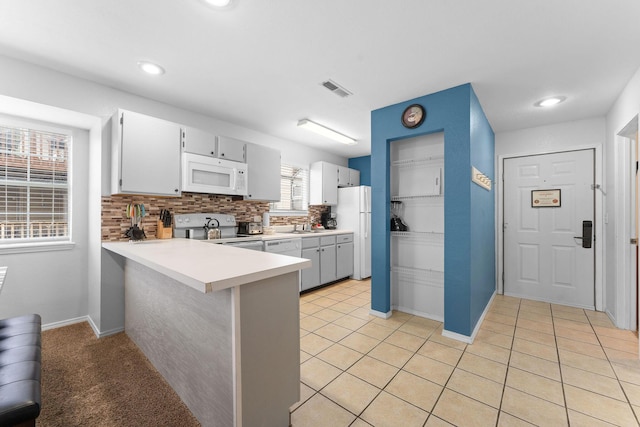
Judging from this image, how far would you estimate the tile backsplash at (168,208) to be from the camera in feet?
9.30

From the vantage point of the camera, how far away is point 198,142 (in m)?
3.21

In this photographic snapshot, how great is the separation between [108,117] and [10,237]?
1538 mm

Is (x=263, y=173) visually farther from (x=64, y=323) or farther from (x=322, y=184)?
(x=64, y=323)

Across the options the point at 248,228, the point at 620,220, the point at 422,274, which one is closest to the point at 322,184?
the point at 248,228

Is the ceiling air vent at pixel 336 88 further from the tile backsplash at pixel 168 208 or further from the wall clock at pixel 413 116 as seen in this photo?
the tile backsplash at pixel 168 208

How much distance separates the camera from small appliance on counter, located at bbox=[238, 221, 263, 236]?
3.91m

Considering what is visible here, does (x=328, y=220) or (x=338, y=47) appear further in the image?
(x=328, y=220)

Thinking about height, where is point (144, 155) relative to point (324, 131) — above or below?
below

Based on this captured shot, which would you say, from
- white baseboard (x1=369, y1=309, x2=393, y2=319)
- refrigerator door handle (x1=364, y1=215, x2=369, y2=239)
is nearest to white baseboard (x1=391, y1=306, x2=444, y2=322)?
white baseboard (x1=369, y1=309, x2=393, y2=319)

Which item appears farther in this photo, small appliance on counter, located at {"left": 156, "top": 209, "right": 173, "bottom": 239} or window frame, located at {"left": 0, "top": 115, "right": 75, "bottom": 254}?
small appliance on counter, located at {"left": 156, "top": 209, "right": 173, "bottom": 239}

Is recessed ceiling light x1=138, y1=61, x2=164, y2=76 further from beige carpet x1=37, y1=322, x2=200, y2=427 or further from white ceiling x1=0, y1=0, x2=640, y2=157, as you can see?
beige carpet x1=37, y1=322, x2=200, y2=427

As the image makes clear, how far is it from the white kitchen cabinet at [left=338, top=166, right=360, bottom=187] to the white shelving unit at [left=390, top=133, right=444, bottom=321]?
7.12 feet

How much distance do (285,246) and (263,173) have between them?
3.55ft

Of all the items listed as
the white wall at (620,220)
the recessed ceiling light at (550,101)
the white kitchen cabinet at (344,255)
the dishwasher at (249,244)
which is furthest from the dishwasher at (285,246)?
the white wall at (620,220)
